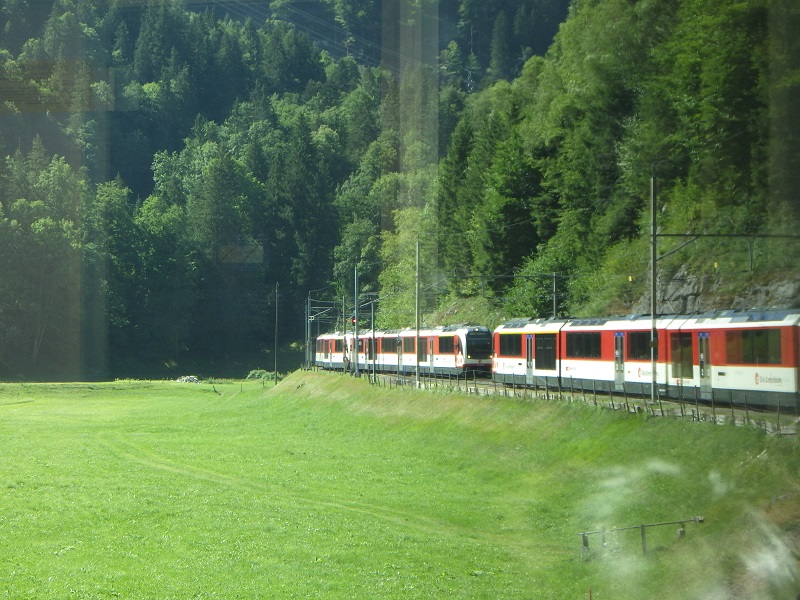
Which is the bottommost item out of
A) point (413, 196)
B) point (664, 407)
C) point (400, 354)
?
point (664, 407)

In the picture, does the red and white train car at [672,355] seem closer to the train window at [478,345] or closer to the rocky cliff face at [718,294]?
the rocky cliff face at [718,294]

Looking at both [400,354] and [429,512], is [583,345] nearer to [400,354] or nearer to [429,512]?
[429,512]

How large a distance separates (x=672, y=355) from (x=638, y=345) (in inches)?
76.2

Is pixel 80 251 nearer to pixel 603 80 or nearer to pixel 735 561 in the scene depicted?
pixel 603 80

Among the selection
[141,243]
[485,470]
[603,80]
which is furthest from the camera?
[141,243]

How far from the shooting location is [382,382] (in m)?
64.1

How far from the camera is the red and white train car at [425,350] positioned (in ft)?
201

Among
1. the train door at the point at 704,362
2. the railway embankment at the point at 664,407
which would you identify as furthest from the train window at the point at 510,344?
the train door at the point at 704,362

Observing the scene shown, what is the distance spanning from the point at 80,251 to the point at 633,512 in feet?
346

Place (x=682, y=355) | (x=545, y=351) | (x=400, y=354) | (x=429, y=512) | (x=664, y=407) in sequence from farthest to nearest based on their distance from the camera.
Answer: (x=400, y=354) → (x=545, y=351) → (x=682, y=355) → (x=664, y=407) → (x=429, y=512)

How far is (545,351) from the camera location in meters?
47.7

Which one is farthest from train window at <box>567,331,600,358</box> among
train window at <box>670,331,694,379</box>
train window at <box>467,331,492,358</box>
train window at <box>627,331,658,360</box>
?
train window at <box>467,331,492,358</box>

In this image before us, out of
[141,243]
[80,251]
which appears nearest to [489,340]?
[80,251]

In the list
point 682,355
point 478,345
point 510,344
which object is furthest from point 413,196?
point 682,355
